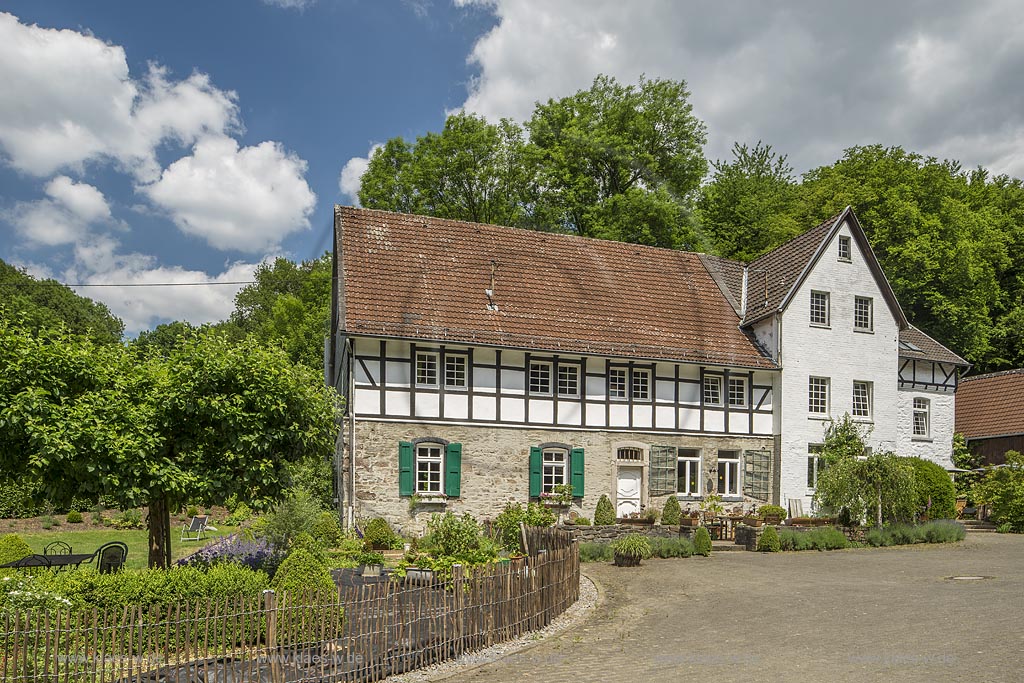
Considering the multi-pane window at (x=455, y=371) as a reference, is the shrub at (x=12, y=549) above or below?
below

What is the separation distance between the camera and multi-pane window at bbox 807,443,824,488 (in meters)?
28.9

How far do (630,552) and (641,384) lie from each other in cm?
812

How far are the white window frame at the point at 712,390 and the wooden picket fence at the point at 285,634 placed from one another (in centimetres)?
1679

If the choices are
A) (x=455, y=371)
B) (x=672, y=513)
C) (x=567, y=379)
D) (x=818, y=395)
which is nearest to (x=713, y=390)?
(x=818, y=395)

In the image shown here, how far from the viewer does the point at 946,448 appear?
108ft

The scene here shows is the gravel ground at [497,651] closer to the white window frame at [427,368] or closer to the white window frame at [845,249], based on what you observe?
the white window frame at [427,368]

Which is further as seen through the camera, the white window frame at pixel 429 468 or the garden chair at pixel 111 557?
the white window frame at pixel 429 468

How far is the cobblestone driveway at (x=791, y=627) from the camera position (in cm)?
999

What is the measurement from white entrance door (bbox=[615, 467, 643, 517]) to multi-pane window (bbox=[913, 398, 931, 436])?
12.4 meters

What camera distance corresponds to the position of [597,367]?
2681 cm

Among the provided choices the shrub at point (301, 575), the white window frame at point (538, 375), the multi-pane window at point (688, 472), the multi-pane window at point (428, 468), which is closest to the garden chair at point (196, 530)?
the multi-pane window at point (428, 468)

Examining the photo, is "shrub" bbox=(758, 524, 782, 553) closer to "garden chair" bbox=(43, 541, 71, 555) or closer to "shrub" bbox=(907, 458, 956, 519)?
"shrub" bbox=(907, 458, 956, 519)

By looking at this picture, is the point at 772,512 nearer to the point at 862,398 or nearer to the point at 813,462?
the point at 813,462

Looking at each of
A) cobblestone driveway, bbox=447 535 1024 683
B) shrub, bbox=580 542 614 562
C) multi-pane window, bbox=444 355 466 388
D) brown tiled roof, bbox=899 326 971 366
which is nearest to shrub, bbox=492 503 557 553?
cobblestone driveway, bbox=447 535 1024 683
